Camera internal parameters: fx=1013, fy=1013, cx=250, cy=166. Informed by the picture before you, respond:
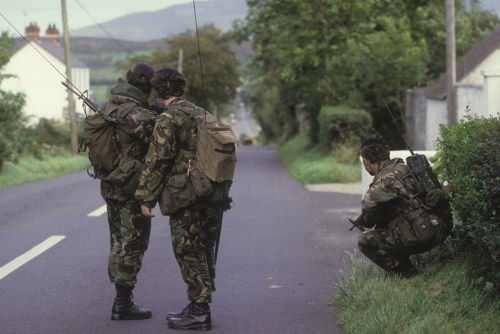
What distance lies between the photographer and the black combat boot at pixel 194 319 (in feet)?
22.0

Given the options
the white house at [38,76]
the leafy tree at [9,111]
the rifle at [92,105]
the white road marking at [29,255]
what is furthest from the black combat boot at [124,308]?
the white house at [38,76]

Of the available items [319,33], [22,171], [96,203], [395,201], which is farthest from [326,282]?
[319,33]

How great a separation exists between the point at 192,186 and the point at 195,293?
749 mm

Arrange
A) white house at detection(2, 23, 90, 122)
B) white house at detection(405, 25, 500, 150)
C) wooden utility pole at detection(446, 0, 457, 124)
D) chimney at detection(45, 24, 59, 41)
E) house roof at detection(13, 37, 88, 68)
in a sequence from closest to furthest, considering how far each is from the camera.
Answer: white house at detection(405, 25, 500, 150) < wooden utility pole at detection(446, 0, 457, 124) < white house at detection(2, 23, 90, 122) < house roof at detection(13, 37, 88, 68) < chimney at detection(45, 24, 59, 41)

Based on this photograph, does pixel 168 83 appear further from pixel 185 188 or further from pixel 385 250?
pixel 385 250

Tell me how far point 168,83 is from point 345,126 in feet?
71.9

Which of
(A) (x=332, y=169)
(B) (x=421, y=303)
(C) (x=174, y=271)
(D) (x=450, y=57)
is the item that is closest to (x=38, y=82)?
(D) (x=450, y=57)

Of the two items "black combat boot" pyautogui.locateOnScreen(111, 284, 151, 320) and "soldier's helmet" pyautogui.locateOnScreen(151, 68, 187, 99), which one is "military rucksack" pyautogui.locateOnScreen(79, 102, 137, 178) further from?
"black combat boot" pyautogui.locateOnScreen(111, 284, 151, 320)

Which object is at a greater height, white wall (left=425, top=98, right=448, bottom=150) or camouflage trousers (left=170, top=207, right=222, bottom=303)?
camouflage trousers (left=170, top=207, right=222, bottom=303)

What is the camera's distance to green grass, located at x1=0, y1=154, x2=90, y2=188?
25859 millimetres

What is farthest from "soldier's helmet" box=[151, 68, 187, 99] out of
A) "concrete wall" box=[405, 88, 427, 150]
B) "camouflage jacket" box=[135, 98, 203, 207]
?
"concrete wall" box=[405, 88, 427, 150]

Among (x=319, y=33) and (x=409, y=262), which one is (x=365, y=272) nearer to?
(x=409, y=262)

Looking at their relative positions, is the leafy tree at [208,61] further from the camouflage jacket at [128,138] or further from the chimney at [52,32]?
the camouflage jacket at [128,138]

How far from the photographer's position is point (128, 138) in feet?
22.8
